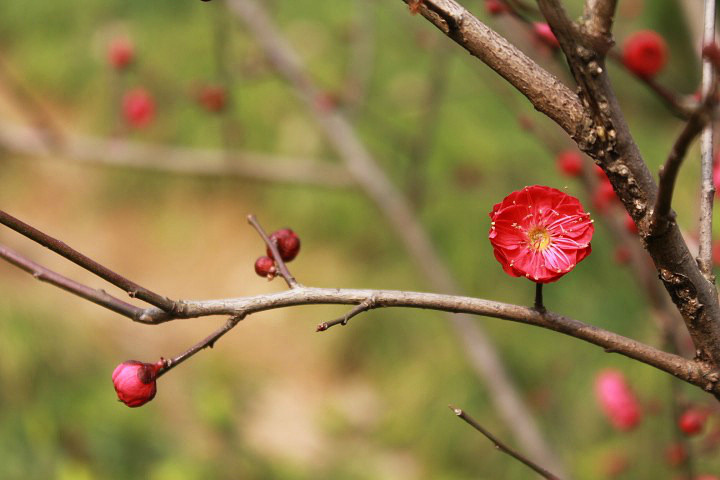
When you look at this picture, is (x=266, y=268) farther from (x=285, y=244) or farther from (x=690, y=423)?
(x=690, y=423)

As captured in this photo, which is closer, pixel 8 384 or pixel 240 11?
pixel 240 11

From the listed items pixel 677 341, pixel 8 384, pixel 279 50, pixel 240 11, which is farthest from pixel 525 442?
pixel 8 384

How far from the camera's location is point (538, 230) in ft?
2.27

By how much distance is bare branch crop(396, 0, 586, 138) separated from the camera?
549 millimetres

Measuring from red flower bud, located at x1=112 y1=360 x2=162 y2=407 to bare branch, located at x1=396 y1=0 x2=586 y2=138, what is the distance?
1.16ft

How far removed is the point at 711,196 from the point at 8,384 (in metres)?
1.93

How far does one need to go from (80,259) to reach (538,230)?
0.38m

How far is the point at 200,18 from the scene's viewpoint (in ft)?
13.5

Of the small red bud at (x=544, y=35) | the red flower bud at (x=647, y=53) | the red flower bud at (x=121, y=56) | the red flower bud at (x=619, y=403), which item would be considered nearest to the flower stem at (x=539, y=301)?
the small red bud at (x=544, y=35)

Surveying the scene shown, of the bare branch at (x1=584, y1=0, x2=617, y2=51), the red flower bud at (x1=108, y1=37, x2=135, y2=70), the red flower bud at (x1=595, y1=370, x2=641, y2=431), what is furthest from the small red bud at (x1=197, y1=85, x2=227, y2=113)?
the bare branch at (x1=584, y1=0, x2=617, y2=51)

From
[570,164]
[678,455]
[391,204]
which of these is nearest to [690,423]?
[678,455]

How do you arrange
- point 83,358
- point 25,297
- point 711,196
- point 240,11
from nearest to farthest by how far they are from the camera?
1. point 711,196
2. point 240,11
3. point 83,358
4. point 25,297

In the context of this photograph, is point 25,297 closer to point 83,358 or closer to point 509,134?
point 83,358

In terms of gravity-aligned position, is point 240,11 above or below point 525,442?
above
